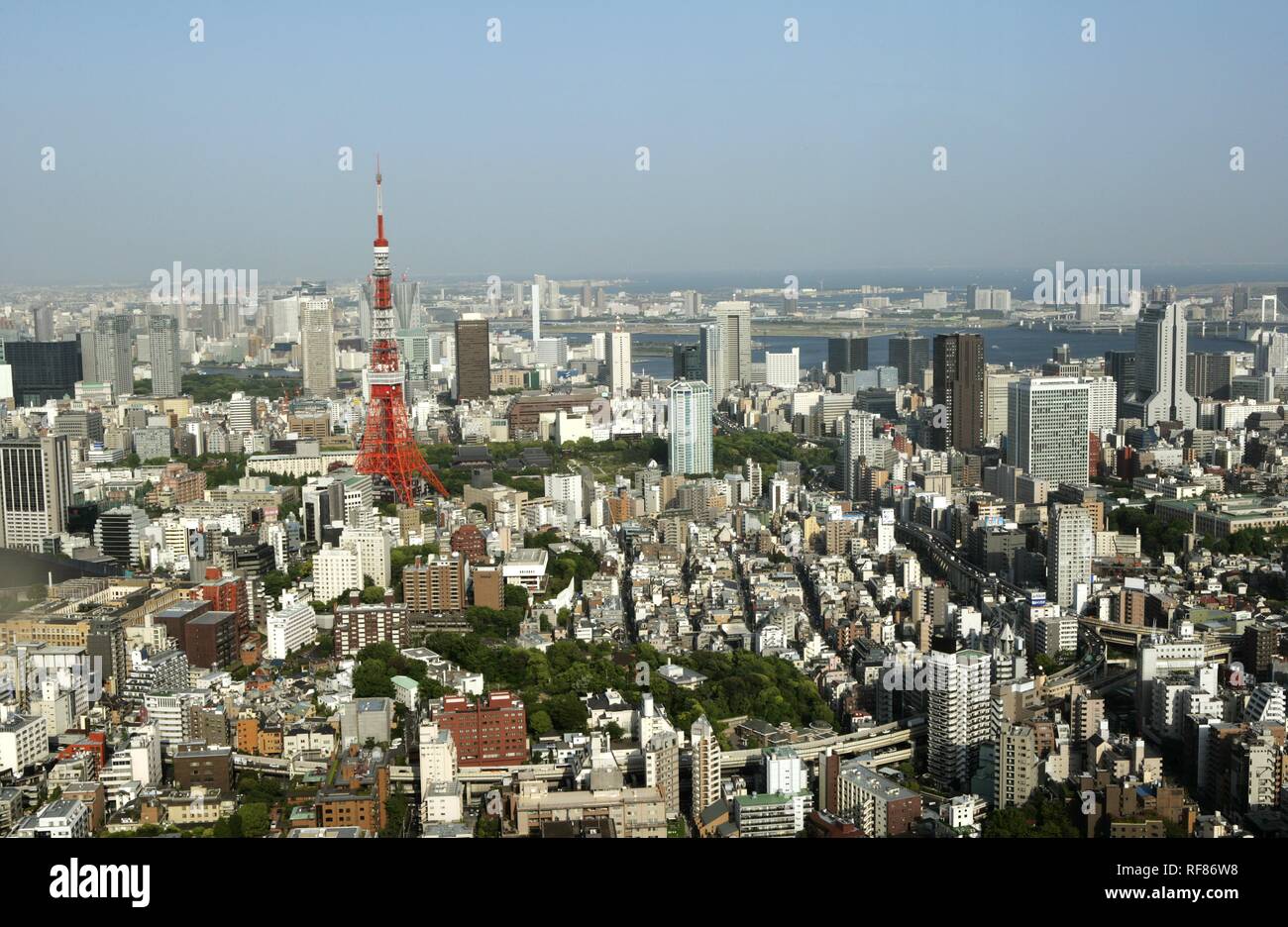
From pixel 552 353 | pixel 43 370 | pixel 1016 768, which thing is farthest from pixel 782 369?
pixel 1016 768

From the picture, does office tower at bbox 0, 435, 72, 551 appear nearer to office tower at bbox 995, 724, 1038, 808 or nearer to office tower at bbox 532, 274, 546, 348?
office tower at bbox 995, 724, 1038, 808

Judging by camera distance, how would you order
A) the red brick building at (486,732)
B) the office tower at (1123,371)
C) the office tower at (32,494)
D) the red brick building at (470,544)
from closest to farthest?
the red brick building at (486,732) < the red brick building at (470,544) < the office tower at (32,494) < the office tower at (1123,371)

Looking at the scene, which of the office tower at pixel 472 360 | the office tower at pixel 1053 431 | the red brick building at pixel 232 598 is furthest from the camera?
the office tower at pixel 472 360

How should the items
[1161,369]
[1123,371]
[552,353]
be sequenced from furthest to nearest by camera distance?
[552,353] < [1123,371] < [1161,369]

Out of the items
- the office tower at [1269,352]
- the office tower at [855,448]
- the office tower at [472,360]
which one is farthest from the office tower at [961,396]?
the office tower at [472,360]

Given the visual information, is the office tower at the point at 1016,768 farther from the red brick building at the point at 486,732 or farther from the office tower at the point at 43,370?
the office tower at the point at 43,370

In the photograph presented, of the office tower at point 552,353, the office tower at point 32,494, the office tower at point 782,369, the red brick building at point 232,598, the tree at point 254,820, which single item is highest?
the office tower at point 552,353

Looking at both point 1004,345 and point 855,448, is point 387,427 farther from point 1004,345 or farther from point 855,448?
point 1004,345
